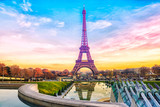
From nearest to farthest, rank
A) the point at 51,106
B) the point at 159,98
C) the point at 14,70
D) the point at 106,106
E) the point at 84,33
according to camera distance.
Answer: the point at 106,106
the point at 51,106
the point at 159,98
the point at 14,70
the point at 84,33

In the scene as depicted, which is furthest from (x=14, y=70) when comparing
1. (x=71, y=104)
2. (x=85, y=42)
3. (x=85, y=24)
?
(x=71, y=104)

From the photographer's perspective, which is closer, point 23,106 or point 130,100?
point 23,106

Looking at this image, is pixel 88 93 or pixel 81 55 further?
pixel 81 55

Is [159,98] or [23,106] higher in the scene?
[159,98]

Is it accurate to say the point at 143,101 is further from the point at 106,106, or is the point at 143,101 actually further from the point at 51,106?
the point at 51,106

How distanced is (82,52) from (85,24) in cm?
1837

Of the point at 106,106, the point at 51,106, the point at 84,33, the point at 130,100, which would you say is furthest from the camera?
the point at 84,33

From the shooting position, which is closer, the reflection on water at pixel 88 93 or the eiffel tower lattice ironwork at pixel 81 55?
the reflection on water at pixel 88 93

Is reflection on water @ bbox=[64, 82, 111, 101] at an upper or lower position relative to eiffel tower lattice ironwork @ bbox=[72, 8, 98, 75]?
lower

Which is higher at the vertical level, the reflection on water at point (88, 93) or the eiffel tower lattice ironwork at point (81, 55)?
the eiffel tower lattice ironwork at point (81, 55)

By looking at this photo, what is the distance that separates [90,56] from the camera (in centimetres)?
8444

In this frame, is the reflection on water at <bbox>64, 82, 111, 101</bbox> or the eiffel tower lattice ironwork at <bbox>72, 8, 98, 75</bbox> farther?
the eiffel tower lattice ironwork at <bbox>72, 8, 98, 75</bbox>

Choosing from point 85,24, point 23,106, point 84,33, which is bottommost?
point 23,106

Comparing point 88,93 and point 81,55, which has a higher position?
point 81,55
